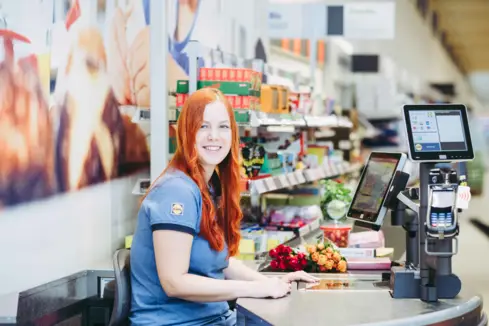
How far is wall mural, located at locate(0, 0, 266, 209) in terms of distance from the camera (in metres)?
3.52

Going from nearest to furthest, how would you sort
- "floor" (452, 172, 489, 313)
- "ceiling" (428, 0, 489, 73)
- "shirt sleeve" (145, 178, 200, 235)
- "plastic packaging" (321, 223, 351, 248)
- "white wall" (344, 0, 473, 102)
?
"shirt sleeve" (145, 178, 200, 235)
"plastic packaging" (321, 223, 351, 248)
"floor" (452, 172, 489, 313)
"white wall" (344, 0, 473, 102)
"ceiling" (428, 0, 489, 73)

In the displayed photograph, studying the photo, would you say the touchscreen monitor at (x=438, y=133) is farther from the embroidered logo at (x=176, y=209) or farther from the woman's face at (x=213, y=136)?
the embroidered logo at (x=176, y=209)

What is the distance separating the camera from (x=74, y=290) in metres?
4.06

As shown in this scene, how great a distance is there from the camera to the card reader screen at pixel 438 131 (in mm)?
3057

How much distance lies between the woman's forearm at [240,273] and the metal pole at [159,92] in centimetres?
127

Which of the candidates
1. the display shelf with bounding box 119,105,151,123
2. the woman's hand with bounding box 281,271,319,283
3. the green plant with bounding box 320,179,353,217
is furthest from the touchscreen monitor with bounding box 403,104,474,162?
the green plant with bounding box 320,179,353,217

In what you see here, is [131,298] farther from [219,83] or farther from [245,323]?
[219,83]

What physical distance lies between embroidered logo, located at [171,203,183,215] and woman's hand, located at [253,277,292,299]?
1.36ft

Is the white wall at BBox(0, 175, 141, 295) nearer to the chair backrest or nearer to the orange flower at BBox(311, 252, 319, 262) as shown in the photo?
the chair backrest

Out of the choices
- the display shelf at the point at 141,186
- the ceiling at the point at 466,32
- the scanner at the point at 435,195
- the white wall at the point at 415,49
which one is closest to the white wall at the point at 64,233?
the display shelf at the point at 141,186

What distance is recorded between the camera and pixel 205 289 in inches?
118

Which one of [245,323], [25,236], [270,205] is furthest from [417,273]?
[270,205]

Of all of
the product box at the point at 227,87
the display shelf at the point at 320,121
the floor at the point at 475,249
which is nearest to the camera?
the product box at the point at 227,87

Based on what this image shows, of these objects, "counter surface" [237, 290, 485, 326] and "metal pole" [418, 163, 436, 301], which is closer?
"counter surface" [237, 290, 485, 326]
